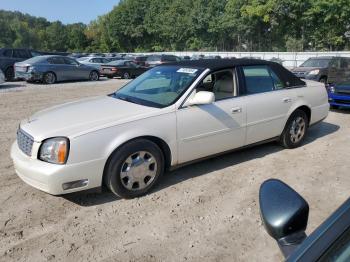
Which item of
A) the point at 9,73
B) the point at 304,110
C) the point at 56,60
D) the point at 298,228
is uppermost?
the point at 56,60

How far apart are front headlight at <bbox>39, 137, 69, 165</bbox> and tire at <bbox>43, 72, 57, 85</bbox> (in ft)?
49.0

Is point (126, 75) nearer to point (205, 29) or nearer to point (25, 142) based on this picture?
point (25, 142)

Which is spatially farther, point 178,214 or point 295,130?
point 295,130

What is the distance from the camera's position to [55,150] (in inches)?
153

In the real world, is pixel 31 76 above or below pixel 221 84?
below

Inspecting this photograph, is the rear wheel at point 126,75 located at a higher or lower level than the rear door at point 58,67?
lower

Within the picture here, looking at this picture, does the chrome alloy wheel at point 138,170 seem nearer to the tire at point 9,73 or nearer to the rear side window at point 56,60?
the rear side window at point 56,60

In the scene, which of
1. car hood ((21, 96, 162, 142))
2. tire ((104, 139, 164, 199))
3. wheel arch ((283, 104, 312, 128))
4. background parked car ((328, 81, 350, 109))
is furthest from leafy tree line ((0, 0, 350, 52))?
tire ((104, 139, 164, 199))

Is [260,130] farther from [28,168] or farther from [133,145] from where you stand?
[28,168]

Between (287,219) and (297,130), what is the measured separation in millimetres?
4978

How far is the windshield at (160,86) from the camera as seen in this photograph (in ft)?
15.8

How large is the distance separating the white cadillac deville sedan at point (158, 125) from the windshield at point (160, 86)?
2 cm

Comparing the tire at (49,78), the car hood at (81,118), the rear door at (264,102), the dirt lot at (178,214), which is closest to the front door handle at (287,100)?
the rear door at (264,102)

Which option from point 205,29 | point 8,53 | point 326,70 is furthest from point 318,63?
point 205,29
